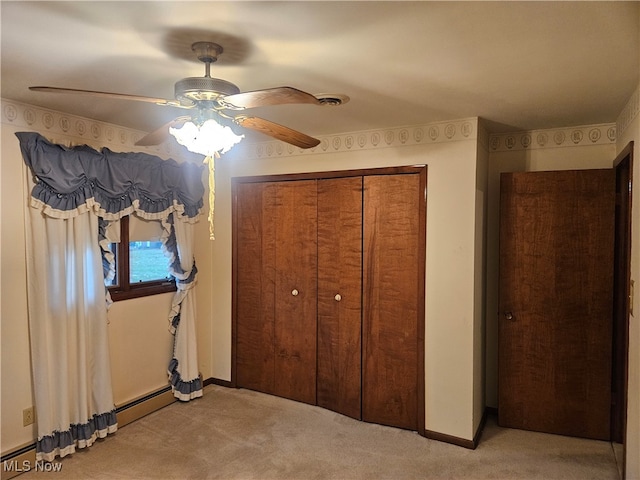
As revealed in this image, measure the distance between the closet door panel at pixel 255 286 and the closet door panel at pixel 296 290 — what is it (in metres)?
0.08

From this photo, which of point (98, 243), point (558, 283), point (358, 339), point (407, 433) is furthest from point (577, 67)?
point (98, 243)

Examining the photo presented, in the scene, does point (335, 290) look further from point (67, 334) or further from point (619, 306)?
point (619, 306)

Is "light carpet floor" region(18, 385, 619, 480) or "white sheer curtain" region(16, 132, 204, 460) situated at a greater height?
"white sheer curtain" region(16, 132, 204, 460)

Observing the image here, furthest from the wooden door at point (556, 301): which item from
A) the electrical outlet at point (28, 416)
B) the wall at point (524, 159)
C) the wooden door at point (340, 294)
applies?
the electrical outlet at point (28, 416)

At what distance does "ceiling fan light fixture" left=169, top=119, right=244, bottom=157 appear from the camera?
1.79 metres

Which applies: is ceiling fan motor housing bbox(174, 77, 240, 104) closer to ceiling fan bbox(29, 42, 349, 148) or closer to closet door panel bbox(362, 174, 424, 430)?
ceiling fan bbox(29, 42, 349, 148)

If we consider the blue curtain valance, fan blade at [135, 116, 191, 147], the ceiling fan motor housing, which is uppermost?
the ceiling fan motor housing

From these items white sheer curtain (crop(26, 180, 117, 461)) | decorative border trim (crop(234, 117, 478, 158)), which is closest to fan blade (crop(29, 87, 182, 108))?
white sheer curtain (crop(26, 180, 117, 461))

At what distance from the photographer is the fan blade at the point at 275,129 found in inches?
81.6

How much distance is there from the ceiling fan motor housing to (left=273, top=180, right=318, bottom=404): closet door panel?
1947 mm

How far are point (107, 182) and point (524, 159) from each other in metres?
3.25

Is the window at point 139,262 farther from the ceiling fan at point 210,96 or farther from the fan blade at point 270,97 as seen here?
the fan blade at point 270,97

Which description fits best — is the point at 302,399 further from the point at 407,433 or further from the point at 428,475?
the point at 428,475

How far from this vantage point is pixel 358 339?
11.6ft
